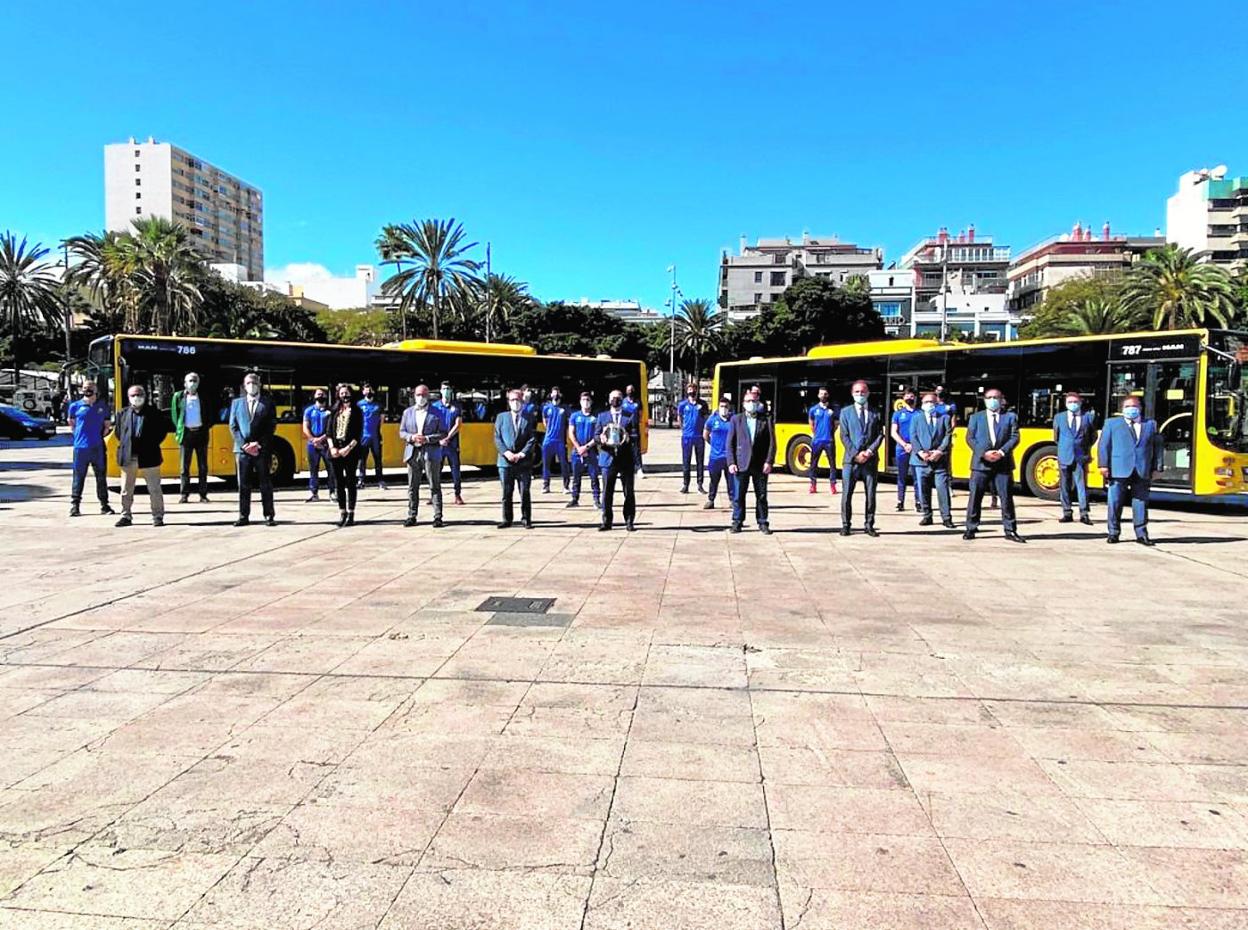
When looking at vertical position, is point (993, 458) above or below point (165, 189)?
below

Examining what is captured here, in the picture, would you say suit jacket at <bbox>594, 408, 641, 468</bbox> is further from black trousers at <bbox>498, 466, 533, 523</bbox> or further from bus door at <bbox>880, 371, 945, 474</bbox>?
bus door at <bbox>880, 371, 945, 474</bbox>

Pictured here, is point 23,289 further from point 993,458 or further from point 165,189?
point 165,189

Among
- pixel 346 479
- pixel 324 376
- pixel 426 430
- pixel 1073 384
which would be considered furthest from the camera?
pixel 324 376

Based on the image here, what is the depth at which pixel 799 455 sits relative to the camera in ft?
68.6

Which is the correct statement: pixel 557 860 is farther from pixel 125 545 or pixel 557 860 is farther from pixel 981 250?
pixel 981 250

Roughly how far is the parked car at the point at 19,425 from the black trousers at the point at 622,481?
33.7 metres

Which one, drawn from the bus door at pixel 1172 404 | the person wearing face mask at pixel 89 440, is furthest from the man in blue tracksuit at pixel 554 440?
the bus door at pixel 1172 404

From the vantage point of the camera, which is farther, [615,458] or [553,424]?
[553,424]

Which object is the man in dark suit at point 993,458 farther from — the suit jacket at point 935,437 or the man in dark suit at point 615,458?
the man in dark suit at point 615,458

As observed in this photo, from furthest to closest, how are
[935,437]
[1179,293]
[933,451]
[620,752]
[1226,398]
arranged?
[1179,293]
[1226,398]
[935,437]
[933,451]
[620,752]

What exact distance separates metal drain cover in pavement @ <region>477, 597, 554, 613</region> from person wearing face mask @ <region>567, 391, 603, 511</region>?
17.4 ft

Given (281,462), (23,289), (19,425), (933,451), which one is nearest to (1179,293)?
(933,451)

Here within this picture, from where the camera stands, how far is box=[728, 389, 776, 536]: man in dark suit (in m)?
10.8

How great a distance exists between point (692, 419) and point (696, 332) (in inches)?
2203
